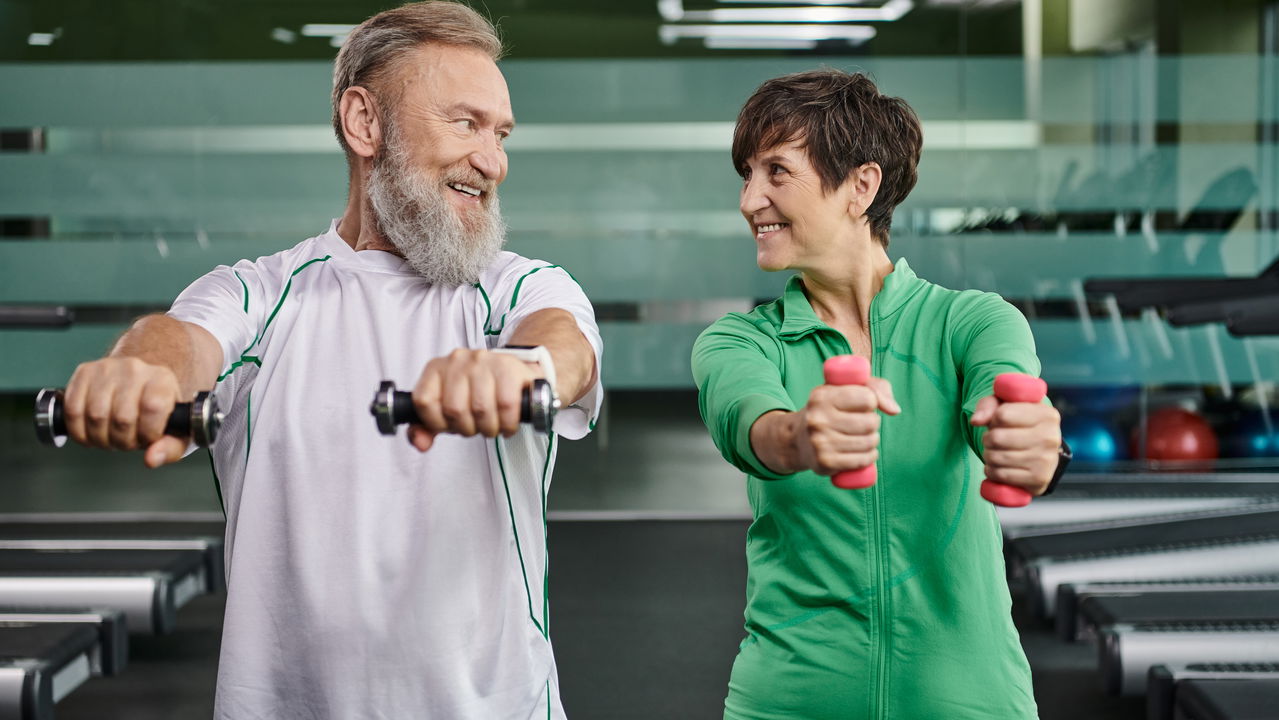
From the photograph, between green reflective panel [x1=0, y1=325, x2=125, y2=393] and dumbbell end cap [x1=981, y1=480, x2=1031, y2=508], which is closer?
dumbbell end cap [x1=981, y1=480, x2=1031, y2=508]

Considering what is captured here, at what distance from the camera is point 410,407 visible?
0.95 m

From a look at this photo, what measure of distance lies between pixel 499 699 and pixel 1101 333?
16.6ft

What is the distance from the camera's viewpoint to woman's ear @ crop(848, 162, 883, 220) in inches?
59.7

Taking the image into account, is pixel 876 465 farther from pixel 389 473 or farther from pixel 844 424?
pixel 389 473

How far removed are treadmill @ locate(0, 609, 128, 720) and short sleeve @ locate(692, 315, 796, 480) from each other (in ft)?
6.92

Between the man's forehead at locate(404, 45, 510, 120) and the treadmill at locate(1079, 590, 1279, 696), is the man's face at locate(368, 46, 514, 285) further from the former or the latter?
the treadmill at locate(1079, 590, 1279, 696)

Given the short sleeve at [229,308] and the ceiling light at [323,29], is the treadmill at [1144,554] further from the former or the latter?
the ceiling light at [323,29]

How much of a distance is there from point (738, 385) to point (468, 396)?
1.58 ft

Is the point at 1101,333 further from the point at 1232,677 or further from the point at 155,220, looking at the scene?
the point at 155,220

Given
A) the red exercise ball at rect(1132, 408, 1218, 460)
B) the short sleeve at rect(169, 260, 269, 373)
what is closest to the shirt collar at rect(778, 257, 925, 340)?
the short sleeve at rect(169, 260, 269, 373)

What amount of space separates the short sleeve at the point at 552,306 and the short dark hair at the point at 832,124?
35cm

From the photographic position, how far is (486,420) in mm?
954

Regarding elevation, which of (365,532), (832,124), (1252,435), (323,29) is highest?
(323,29)

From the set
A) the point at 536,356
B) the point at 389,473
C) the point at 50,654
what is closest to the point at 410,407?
the point at 536,356
